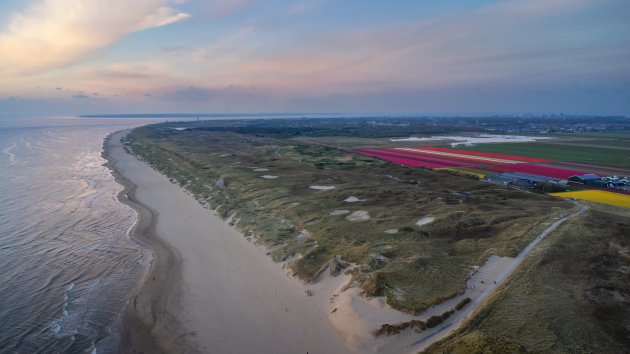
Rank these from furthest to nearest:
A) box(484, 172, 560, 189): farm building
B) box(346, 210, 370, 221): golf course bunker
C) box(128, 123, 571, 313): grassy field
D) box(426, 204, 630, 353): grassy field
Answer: box(484, 172, 560, 189): farm building < box(346, 210, 370, 221): golf course bunker < box(128, 123, 571, 313): grassy field < box(426, 204, 630, 353): grassy field

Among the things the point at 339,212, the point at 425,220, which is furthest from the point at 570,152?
the point at 339,212

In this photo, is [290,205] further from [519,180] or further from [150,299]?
[519,180]

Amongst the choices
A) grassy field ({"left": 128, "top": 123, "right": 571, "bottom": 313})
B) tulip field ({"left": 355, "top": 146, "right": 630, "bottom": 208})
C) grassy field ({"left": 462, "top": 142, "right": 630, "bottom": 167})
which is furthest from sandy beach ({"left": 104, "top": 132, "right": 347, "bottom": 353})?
grassy field ({"left": 462, "top": 142, "right": 630, "bottom": 167})

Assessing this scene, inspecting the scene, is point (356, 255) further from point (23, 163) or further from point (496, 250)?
point (23, 163)

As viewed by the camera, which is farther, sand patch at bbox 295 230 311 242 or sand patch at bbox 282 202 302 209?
sand patch at bbox 282 202 302 209

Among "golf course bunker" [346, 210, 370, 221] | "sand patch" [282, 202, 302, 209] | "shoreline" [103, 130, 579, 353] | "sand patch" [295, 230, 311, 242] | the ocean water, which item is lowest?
the ocean water

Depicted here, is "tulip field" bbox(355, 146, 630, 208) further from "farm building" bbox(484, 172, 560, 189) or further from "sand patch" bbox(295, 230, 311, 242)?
"sand patch" bbox(295, 230, 311, 242)

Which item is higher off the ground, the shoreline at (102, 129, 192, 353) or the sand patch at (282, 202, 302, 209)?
the sand patch at (282, 202, 302, 209)

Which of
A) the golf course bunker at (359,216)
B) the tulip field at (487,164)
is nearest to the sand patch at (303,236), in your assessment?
the golf course bunker at (359,216)

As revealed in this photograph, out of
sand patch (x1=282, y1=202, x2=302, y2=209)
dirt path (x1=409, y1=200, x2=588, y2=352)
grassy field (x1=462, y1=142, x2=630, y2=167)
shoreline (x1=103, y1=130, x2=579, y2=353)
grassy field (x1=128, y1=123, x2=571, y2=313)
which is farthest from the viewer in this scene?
grassy field (x1=462, y1=142, x2=630, y2=167)
